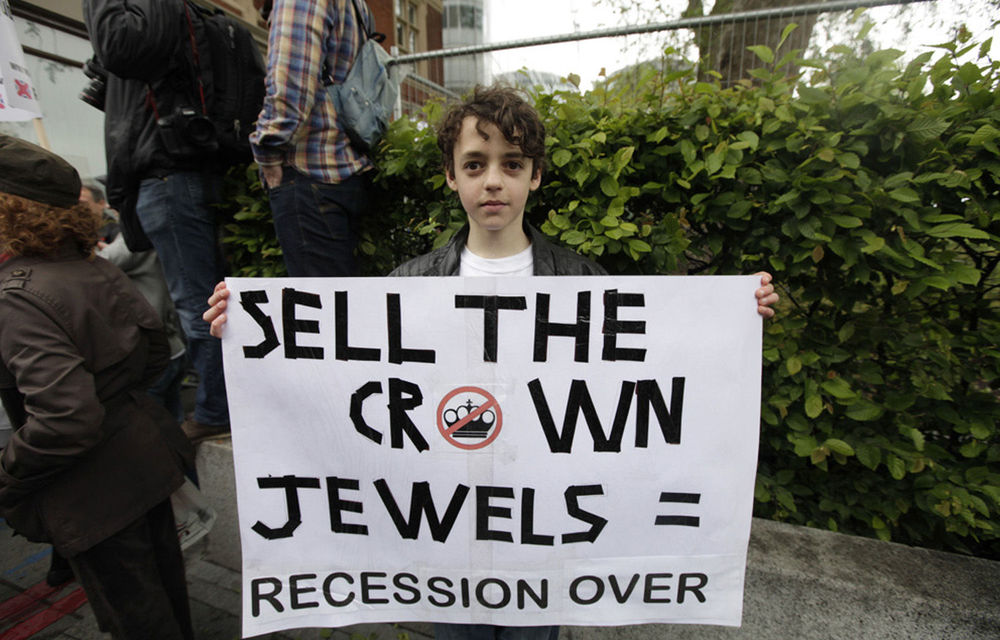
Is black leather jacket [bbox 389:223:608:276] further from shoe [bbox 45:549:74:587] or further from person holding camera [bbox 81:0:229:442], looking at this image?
shoe [bbox 45:549:74:587]

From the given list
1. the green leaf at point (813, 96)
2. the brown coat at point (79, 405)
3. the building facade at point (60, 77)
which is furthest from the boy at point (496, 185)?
the building facade at point (60, 77)

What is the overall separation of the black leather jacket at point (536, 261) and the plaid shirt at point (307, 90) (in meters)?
0.87

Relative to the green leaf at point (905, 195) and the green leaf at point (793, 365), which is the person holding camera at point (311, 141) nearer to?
the green leaf at point (793, 365)

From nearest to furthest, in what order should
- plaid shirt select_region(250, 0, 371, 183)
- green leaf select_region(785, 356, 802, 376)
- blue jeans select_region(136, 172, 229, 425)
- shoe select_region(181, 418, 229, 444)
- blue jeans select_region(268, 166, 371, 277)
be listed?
green leaf select_region(785, 356, 802, 376), plaid shirt select_region(250, 0, 371, 183), blue jeans select_region(268, 166, 371, 277), blue jeans select_region(136, 172, 229, 425), shoe select_region(181, 418, 229, 444)

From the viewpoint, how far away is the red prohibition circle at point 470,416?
140cm

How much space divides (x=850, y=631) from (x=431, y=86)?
415 cm

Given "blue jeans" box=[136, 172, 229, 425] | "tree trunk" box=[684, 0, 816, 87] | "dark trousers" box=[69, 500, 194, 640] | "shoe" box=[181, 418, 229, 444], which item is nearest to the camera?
"dark trousers" box=[69, 500, 194, 640]

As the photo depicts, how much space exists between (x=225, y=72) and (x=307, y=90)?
0.70 meters

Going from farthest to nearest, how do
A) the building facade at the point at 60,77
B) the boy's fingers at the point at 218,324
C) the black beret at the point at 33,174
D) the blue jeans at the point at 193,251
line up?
the building facade at the point at 60,77
the blue jeans at the point at 193,251
the black beret at the point at 33,174
the boy's fingers at the point at 218,324

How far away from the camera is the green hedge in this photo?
1693mm

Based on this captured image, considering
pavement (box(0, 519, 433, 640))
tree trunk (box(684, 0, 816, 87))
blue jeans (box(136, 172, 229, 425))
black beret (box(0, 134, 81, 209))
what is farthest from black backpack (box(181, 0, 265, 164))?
tree trunk (box(684, 0, 816, 87))

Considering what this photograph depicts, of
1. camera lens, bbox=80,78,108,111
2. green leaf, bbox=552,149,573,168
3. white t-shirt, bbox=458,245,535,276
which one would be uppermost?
camera lens, bbox=80,78,108,111

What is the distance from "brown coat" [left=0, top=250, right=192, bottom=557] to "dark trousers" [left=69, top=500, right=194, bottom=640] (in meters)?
0.10

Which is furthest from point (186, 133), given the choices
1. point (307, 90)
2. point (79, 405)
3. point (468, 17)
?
point (468, 17)
